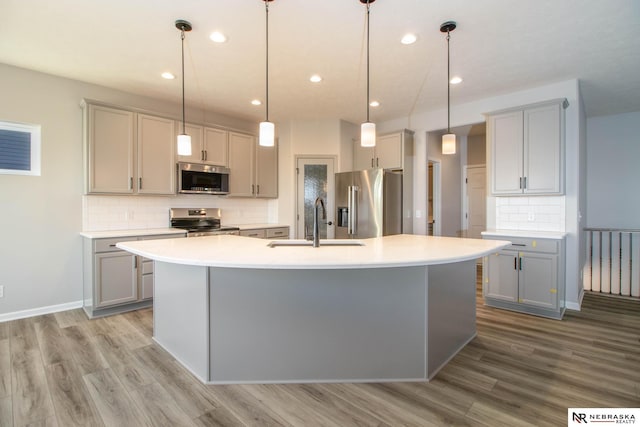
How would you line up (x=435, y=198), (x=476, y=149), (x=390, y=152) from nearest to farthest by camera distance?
(x=390, y=152) → (x=435, y=198) → (x=476, y=149)

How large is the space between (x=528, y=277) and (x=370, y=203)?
2144 mm

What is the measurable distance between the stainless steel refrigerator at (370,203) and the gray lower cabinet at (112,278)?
271 centimetres

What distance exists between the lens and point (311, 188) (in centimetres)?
528

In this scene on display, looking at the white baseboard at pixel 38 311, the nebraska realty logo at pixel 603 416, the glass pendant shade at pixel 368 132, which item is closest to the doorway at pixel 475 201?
the glass pendant shade at pixel 368 132

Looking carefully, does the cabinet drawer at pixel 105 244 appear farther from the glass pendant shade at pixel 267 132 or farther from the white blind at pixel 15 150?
the glass pendant shade at pixel 267 132

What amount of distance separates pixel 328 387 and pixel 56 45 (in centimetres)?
367

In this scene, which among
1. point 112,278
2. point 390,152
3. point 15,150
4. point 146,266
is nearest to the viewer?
point 15,150

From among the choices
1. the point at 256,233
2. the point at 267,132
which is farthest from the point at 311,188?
the point at 267,132

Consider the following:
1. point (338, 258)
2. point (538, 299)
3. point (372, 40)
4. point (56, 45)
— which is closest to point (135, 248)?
point (338, 258)

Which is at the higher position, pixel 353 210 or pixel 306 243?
pixel 353 210

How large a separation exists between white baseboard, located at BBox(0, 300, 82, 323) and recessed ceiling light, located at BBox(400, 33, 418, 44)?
447 cm

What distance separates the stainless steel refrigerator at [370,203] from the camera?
4625 millimetres

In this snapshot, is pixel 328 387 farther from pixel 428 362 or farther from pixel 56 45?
pixel 56 45

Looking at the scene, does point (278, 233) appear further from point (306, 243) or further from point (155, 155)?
point (306, 243)
